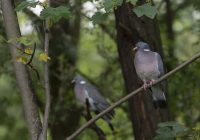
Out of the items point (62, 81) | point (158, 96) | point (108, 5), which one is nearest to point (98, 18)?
point (108, 5)

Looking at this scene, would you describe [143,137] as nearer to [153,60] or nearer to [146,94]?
[146,94]

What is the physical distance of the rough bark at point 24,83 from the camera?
3104 millimetres

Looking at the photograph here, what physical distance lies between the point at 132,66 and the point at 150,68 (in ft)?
1.03

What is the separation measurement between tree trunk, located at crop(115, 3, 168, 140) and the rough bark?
1.32 m

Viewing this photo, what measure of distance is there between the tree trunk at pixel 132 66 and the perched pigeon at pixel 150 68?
0.60 feet

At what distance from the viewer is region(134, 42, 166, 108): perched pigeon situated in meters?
4.20

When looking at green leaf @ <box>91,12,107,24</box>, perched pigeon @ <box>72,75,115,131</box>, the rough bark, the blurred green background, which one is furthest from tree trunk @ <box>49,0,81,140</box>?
the rough bark

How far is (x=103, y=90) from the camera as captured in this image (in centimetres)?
752

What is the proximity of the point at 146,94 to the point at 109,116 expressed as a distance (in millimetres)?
1191

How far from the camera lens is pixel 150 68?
4223 mm

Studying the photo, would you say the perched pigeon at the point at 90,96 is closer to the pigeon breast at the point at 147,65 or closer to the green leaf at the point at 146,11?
the pigeon breast at the point at 147,65

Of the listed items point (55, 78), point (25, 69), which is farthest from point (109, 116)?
point (25, 69)

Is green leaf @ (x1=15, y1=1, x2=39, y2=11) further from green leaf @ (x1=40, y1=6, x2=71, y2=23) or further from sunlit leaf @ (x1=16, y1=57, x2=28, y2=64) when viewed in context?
sunlit leaf @ (x1=16, y1=57, x2=28, y2=64)

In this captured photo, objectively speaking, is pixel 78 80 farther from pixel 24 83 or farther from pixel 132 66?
pixel 24 83
